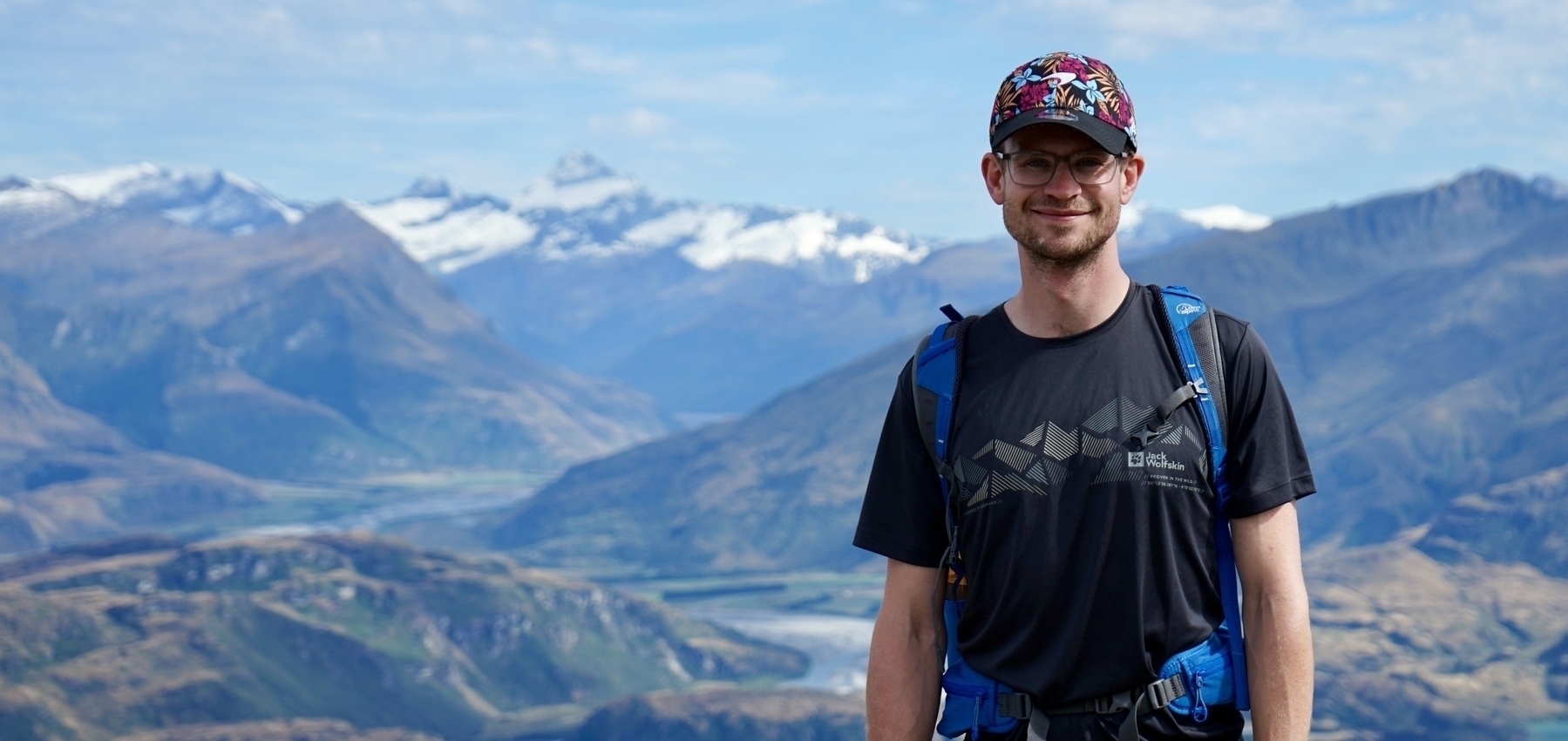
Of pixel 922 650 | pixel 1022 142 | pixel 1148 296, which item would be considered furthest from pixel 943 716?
pixel 1022 142

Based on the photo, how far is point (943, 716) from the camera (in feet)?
26.2

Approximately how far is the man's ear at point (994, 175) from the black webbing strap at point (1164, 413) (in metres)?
1.21

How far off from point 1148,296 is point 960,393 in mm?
925

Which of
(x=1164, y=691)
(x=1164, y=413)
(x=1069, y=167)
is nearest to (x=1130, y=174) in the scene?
(x=1069, y=167)

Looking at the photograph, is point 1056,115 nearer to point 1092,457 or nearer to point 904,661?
point 1092,457

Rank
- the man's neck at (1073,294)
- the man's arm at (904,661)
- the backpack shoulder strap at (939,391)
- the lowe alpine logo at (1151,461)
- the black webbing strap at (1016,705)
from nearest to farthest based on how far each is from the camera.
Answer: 1. the lowe alpine logo at (1151,461)
2. the black webbing strap at (1016,705)
3. the man's neck at (1073,294)
4. the backpack shoulder strap at (939,391)
5. the man's arm at (904,661)

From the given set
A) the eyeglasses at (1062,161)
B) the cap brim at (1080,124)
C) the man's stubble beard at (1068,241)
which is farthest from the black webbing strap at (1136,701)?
the cap brim at (1080,124)

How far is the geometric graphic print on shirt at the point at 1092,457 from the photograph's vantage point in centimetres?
723

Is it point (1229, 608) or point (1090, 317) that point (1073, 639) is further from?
point (1090, 317)

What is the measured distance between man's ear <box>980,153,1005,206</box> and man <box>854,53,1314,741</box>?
10cm

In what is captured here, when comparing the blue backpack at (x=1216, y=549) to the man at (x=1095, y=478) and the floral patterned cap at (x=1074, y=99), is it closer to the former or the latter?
the man at (x=1095, y=478)

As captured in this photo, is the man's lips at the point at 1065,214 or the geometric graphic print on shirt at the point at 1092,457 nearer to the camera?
the geometric graphic print on shirt at the point at 1092,457

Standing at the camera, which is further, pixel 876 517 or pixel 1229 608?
pixel 876 517

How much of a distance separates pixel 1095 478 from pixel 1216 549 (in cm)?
65
